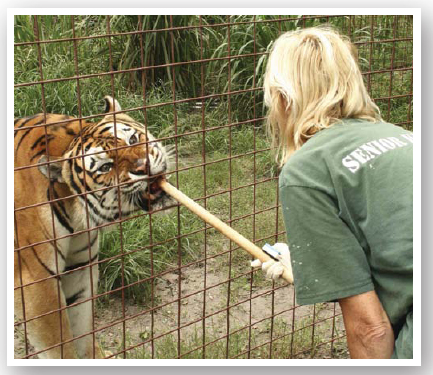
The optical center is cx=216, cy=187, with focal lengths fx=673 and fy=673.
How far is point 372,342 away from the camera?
1.88 metres

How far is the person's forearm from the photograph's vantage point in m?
1.87

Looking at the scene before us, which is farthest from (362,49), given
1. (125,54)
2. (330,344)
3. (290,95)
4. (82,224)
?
(290,95)

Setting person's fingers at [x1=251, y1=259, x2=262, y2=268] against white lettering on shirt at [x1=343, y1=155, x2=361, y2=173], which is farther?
person's fingers at [x1=251, y1=259, x2=262, y2=268]

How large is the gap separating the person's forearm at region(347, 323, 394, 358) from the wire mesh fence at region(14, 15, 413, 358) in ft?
2.96

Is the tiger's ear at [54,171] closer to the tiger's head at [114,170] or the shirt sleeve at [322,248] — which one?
the tiger's head at [114,170]

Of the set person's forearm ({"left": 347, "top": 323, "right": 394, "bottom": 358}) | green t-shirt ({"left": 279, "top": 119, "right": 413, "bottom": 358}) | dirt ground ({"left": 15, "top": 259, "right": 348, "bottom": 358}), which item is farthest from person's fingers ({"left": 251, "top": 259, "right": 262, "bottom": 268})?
dirt ground ({"left": 15, "top": 259, "right": 348, "bottom": 358})

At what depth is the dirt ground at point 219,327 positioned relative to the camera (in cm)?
324

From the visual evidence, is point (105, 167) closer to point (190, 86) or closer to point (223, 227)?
point (223, 227)

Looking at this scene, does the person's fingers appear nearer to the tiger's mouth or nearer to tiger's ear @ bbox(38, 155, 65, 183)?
the tiger's mouth

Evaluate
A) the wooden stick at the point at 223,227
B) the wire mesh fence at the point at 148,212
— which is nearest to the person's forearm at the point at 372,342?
the wooden stick at the point at 223,227

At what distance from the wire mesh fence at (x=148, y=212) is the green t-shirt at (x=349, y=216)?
0.67m

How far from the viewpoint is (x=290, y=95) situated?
196cm

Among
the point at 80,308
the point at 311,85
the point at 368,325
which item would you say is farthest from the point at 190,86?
the point at 368,325

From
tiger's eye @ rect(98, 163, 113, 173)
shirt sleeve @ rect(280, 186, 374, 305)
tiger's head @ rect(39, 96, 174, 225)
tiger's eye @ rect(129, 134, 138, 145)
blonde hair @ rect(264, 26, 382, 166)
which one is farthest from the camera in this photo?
tiger's eye @ rect(129, 134, 138, 145)
